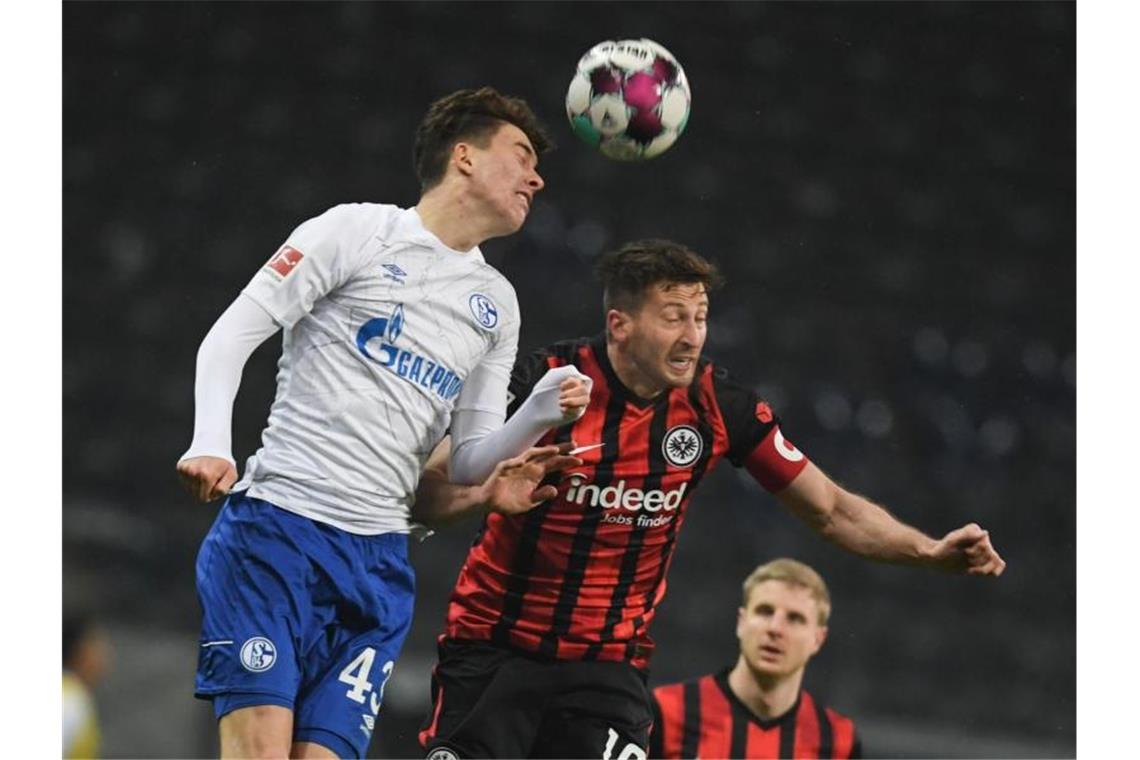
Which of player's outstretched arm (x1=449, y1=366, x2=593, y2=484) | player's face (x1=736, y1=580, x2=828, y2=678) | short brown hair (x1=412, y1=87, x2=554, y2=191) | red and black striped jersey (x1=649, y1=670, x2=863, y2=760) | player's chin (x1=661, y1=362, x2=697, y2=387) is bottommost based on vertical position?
red and black striped jersey (x1=649, y1=670, x2=863, y2=760)

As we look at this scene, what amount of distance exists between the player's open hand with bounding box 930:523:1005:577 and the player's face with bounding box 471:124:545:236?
126 centimetres

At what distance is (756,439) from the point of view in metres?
3.98

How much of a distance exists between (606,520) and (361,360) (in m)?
0.92

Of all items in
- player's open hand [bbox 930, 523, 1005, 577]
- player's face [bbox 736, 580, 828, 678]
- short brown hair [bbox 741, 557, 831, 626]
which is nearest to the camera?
player's open hand [bbox 930, 523, 1005, 577]

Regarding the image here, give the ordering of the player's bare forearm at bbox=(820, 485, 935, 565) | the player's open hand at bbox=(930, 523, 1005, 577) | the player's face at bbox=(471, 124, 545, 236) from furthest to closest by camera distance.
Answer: the player's bare forearm at bbox=(820, 485, 935, 565), the player's open hand at bbox=(930, 523, 1005, 577), the player's face at bbox=(471, 124, 545, 236)

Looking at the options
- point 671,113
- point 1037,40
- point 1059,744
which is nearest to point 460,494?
point 671,113

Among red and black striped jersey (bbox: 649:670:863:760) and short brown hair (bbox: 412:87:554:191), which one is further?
red and black striped jersey (bbox: 649:670:863:760)

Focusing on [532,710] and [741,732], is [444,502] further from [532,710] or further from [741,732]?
[741,732]

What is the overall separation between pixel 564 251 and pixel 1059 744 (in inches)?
163

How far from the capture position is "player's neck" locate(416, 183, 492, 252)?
3.44 metres

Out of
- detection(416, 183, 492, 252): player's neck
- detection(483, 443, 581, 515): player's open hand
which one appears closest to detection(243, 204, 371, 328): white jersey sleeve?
detection(416, 183, 492, 252): player's neck

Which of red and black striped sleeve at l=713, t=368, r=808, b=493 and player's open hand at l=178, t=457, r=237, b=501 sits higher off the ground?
red and black striped sleeve at l=713, t=368, r=808, b=493

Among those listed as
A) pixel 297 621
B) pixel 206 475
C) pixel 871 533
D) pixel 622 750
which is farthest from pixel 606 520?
pixel 206 475

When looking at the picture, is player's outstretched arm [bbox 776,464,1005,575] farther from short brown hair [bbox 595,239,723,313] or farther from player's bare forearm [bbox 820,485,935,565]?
short brown hair [bbox 595,239,723,313]
